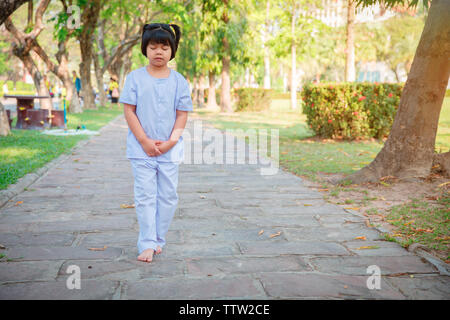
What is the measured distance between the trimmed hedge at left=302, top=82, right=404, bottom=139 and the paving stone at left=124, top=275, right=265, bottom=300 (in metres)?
8.76

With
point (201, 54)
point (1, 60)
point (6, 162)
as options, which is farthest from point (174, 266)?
point (1, 60)

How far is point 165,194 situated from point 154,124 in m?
0.55

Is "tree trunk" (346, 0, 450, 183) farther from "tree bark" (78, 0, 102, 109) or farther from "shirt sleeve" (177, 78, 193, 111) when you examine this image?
"tree bark" (78, 0, 102, 109)

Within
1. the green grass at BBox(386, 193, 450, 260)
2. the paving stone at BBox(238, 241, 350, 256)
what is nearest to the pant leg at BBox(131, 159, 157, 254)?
the paving stone at BBox(238, 241, 350, 256)

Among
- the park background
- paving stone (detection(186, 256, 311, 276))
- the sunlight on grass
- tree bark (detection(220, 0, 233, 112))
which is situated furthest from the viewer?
tree bark (detection(220, 0, 233, 112))

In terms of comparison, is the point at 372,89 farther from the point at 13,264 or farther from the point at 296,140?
the point at 13,264

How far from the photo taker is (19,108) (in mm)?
12758

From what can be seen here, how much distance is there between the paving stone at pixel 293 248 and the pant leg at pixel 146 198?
2.53 ft

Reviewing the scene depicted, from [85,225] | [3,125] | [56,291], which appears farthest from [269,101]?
[56,291]

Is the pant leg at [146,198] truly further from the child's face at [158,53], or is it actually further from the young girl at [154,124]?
the child's face at [158,53]

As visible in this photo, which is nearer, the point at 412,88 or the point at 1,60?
the point at 412,88

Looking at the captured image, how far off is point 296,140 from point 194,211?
7.68m

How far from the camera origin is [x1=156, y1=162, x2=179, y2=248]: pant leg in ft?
10.8
